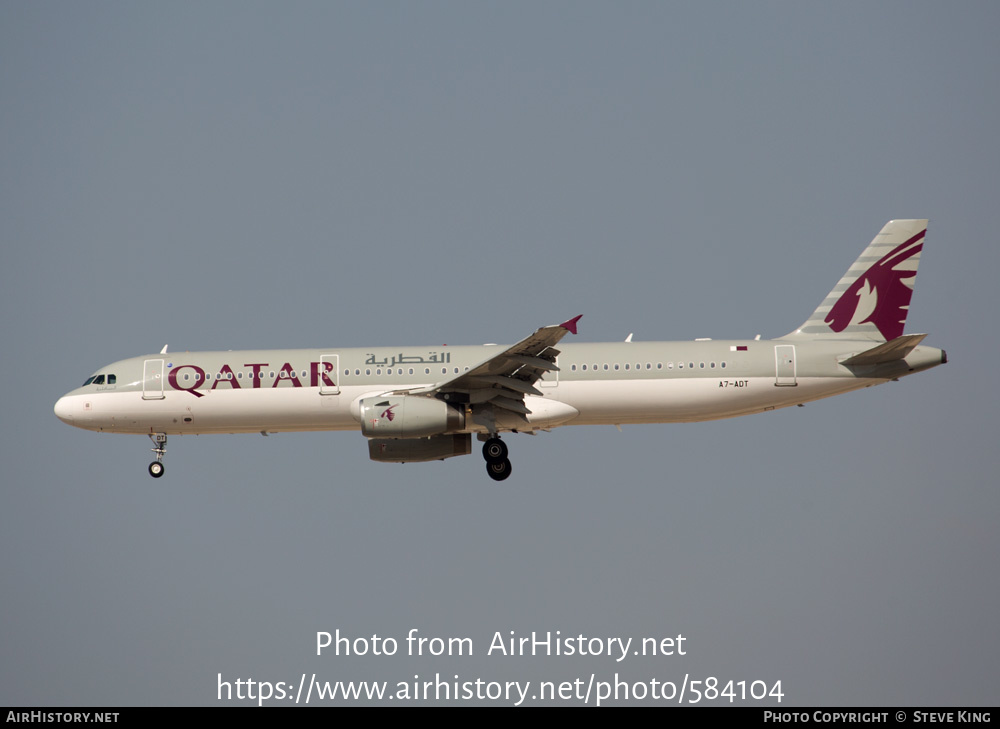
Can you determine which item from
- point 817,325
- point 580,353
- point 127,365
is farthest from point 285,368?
point 817,325

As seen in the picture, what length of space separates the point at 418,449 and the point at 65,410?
10.7 meters

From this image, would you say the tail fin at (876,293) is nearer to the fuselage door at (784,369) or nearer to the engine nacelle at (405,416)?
the fuselage door at (784,369)

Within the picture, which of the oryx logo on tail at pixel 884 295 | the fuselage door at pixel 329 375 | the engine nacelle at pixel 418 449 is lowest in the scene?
the engine nacelle at pixel 418 449

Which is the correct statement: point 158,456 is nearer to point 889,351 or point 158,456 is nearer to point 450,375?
point 450,375

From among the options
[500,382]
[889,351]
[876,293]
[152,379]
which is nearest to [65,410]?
[152,379]

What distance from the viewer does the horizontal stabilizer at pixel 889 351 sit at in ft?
117

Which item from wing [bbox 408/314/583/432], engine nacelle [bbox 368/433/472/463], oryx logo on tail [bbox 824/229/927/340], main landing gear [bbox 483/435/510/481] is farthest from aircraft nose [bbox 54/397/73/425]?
oryx logo on tail [bbox 824/229/927/340]

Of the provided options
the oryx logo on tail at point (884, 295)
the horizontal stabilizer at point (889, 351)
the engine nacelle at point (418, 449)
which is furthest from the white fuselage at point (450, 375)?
the engine nacelle at point (418, 449)

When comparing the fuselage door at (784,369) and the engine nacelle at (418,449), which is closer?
the fuselage door at (784,369)

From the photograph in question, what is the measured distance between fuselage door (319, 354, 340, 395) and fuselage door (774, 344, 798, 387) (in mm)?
12556

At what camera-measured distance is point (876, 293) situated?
38.9m

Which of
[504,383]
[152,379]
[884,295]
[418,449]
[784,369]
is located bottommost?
[418,449]

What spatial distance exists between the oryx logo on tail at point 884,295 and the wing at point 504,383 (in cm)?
925
